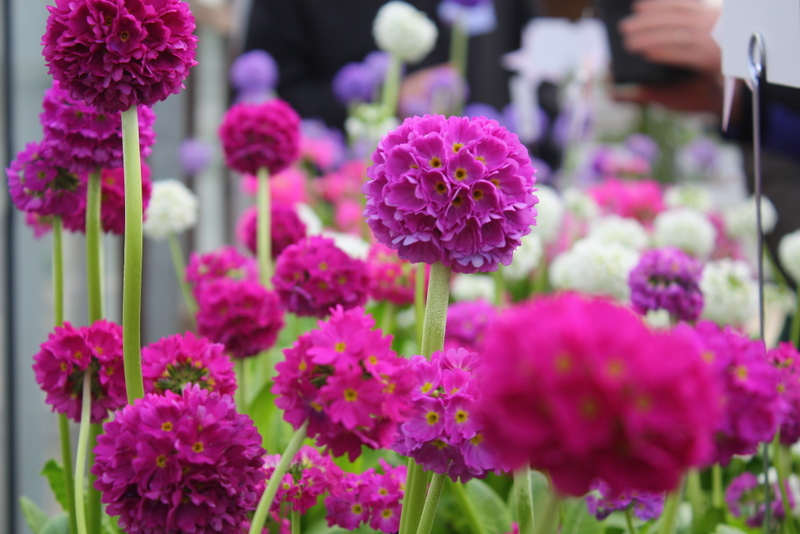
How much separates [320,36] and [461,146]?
1.78 metres

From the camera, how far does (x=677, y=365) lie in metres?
0.19

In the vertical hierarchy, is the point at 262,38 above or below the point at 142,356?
above

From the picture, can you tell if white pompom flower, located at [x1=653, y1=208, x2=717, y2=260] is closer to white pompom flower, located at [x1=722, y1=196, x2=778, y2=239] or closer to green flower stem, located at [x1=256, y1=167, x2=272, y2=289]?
white pompom flower, located at [x1=722, y1=196, x2=778, y2=239]

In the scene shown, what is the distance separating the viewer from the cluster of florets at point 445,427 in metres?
0.32

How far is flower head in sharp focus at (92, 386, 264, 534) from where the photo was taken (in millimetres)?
315

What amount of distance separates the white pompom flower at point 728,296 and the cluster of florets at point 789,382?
32 centimetres

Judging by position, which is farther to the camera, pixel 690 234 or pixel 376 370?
pixel 690 234

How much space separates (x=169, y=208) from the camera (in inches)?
32.4

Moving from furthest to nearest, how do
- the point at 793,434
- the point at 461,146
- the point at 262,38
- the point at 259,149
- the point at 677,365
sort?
the point at 262,38
the point at 259,149
the point at 793,434
the point at 461,146
the point at 677,365

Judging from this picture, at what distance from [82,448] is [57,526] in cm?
17

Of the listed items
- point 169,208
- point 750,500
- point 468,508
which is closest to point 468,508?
point 468,508

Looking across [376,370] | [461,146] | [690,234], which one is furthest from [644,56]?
[376,370]

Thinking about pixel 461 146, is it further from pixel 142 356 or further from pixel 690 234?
pixel 690 234

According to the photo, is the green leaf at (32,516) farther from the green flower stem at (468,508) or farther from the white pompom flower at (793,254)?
the white pompom flower at (793,254)
